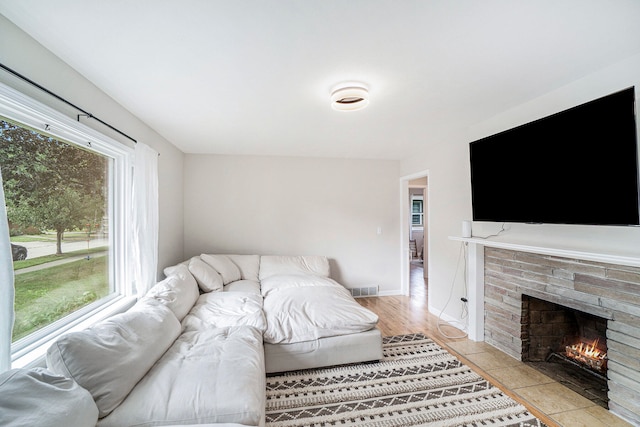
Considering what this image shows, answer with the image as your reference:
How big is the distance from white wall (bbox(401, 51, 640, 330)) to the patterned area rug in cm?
120

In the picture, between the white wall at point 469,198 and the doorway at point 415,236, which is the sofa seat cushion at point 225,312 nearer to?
the white wall at point 469,198

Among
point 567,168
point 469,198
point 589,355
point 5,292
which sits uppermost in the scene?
point 567,168

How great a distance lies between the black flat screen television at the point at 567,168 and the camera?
1.48 m

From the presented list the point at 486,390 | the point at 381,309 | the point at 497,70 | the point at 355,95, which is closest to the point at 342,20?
the point at 355,95

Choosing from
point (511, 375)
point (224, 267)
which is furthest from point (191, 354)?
point (511, 375)

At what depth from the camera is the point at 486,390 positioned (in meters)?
2.00

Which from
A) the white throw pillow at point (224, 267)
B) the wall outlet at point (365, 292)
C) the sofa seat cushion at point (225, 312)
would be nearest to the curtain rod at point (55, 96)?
the sofa seat cushion at point (225, 312)

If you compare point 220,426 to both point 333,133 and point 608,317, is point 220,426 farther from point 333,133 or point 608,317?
point 333,133

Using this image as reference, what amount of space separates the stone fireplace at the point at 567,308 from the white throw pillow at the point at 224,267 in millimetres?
3128

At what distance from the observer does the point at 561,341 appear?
246 centimetres

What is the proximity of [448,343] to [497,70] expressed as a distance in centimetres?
262

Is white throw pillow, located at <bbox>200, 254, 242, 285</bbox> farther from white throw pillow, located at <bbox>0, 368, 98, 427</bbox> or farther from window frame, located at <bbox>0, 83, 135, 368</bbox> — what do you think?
white throw pillow, located at <bbox>0, 368, 98, 427</bbox>

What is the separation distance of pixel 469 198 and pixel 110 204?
147 inches

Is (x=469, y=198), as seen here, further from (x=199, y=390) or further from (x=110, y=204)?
(x=110, y=204)
